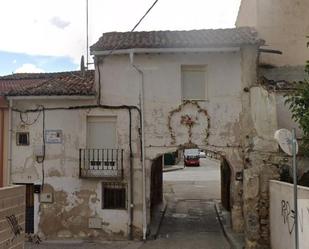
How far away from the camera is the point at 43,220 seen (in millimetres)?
16219

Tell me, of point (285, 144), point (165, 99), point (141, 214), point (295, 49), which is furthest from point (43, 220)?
point (295, 49)

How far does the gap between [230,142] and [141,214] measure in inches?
160

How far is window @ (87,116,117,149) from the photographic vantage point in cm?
1630

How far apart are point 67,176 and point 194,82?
579cm

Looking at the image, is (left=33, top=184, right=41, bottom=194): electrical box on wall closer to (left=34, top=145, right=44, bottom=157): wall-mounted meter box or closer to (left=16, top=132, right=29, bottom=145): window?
(left=34, top=145, right=44, bottom=157): wall-mounted meter box

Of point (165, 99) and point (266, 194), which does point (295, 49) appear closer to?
point (165, 99)

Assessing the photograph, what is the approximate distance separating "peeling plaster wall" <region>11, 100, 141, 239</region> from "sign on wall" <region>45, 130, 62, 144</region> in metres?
0.12

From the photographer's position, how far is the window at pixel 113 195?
16.0 metres

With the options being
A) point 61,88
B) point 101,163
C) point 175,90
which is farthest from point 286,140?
point 61,88

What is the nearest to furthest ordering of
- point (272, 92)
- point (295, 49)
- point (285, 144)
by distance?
point (285, 144) → point (272, 92) → point (295, 49)

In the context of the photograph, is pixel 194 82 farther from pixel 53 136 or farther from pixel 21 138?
pixel 21 138

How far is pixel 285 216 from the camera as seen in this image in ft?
35.2

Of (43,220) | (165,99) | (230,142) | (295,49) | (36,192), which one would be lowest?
(43,220)

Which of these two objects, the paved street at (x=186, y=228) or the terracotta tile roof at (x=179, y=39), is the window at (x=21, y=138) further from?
the terracotta tile roof at (x=179, y=39)
